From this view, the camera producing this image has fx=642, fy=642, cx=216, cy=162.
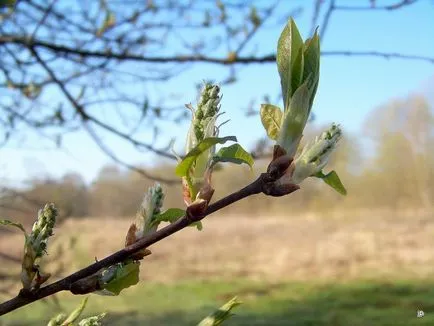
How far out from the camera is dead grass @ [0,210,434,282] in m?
6.00

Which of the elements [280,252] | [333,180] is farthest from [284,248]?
[333,180]

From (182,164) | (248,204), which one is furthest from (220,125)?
(248,204)

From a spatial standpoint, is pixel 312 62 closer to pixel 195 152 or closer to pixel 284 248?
pixel 195 152

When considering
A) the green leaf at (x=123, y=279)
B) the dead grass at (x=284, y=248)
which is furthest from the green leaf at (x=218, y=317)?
the dead grass at (x=284, y=248)

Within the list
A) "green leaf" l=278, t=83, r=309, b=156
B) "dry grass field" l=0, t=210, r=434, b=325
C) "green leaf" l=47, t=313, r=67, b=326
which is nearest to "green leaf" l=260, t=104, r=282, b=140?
"green leaf" l=278, t=83, r=309, b=156

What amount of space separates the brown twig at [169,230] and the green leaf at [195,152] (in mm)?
26

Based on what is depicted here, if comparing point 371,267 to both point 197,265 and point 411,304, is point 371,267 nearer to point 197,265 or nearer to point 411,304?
point 197,265

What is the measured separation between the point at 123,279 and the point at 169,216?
4 cm

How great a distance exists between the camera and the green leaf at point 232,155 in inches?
14.2

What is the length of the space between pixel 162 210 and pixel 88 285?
0.06 metres

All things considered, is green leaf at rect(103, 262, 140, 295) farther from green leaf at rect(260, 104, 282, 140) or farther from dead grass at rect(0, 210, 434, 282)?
dead grass at rect(0, 210, 434, 282)

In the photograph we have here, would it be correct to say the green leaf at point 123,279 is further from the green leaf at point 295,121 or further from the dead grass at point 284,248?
the dead grass at point 284,248

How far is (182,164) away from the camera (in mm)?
353

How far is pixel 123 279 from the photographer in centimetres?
37
